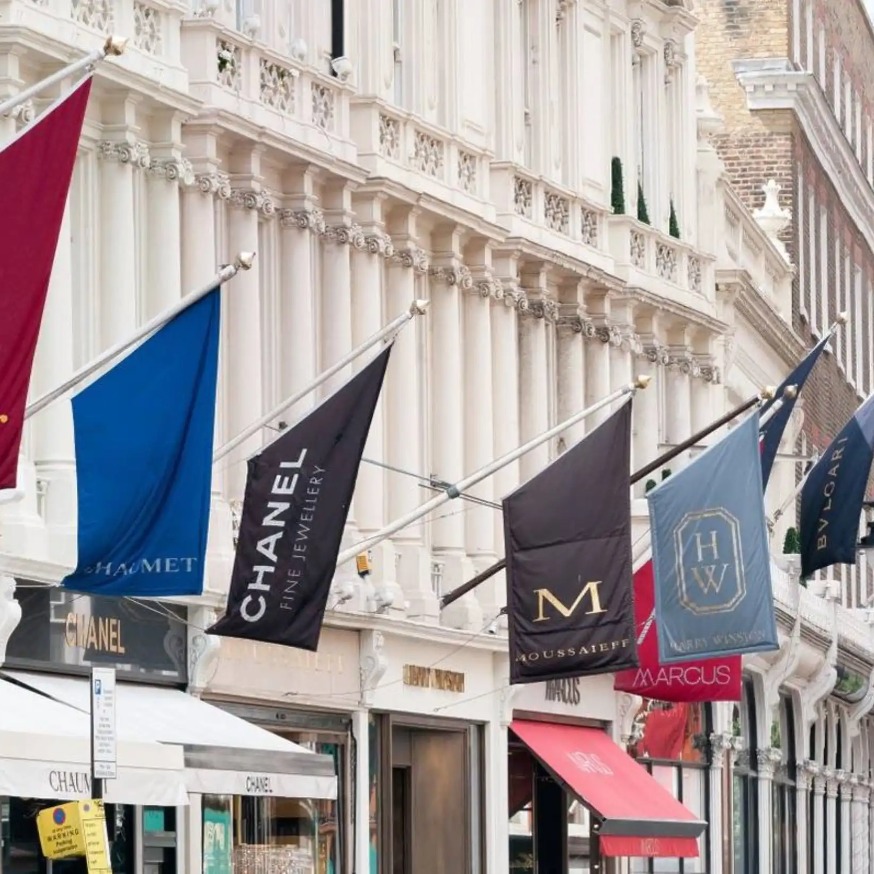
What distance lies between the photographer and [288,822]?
1335 inches

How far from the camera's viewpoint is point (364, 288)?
3603 centimetres

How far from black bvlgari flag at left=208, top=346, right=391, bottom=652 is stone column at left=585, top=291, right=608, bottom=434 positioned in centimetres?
1524

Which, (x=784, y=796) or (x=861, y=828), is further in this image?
(x=861, y=828)

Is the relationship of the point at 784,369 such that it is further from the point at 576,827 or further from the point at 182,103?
the point at 182,103

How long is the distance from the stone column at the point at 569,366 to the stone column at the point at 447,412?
4340mm

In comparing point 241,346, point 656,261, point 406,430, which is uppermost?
point 656,261

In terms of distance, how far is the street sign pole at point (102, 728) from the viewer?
22250 millimetres

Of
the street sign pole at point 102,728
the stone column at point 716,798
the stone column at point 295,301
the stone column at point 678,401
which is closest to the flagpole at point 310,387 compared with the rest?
the stone column at point 295,301

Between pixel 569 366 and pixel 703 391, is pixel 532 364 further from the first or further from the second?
pixel 703 391

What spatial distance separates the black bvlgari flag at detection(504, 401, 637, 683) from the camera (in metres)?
32.0

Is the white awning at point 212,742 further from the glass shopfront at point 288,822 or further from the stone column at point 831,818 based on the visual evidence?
the stone column at point 831,818

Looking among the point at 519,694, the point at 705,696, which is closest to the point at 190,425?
the point at 519,694

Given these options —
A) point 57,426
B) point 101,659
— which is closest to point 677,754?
point 101,659

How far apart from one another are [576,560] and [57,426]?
5.62 metres
